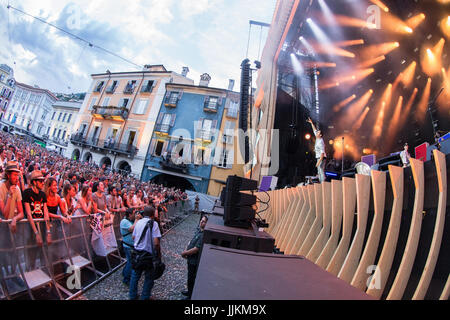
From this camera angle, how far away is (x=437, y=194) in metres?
1.81

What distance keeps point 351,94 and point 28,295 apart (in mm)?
15348

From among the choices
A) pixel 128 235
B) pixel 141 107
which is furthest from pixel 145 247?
pixel 141 107

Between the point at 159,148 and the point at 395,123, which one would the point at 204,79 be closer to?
the point at 159,148

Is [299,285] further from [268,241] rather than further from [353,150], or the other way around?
[353,150]

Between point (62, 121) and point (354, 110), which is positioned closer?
point (354, 110)

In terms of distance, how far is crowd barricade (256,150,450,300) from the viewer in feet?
5.53

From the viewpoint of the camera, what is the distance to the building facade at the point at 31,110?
37688mm

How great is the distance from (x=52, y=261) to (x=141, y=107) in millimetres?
23709

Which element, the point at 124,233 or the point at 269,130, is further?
the point at 269,130

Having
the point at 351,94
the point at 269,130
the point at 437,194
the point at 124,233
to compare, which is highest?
the point at 351,94

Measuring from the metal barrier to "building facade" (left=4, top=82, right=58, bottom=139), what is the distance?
47.3 metres

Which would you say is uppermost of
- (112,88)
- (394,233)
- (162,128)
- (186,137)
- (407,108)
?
(112,88)

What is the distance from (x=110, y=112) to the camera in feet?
83.0
